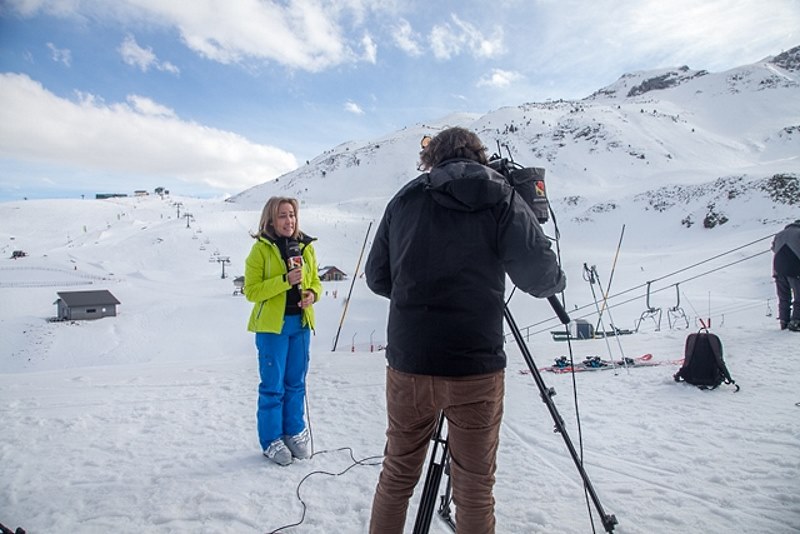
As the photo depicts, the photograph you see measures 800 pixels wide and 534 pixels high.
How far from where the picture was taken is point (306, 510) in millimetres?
2838

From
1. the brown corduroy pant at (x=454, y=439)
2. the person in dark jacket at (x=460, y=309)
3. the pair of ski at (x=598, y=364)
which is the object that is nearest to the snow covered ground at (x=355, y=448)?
the pair of ski at (x=598, y=364)

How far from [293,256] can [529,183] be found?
78.6 inches

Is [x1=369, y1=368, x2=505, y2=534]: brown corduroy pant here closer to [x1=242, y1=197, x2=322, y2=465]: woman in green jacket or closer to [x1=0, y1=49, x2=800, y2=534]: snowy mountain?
[x1=0, y1=49, x2=800, y2=534]: snowy mountain

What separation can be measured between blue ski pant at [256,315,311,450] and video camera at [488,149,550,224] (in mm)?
2108

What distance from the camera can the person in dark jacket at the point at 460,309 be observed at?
6.14ft

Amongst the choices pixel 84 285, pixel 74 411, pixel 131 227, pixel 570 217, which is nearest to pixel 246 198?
pixel 131 227

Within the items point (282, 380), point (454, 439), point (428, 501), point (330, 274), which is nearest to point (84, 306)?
point (330, 274)

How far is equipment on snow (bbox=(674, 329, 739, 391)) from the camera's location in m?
5.03

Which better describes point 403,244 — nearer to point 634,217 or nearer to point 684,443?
point 684,443

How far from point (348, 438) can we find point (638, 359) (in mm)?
4979

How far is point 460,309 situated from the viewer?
1.89m

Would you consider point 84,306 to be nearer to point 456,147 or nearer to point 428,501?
point 428,501

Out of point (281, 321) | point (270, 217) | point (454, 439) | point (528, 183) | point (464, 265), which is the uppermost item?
point (528, 183)

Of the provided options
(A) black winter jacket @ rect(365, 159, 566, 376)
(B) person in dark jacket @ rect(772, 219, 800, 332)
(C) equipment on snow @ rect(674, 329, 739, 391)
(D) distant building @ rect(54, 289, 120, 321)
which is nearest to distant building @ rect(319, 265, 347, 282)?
(D) distant building @ rect(54, 289, 120, 321)
